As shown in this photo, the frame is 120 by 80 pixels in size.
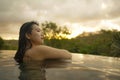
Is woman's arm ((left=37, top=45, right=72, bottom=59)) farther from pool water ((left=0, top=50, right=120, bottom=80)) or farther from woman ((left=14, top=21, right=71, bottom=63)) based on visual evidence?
pool water ((left=0, top=50, right=120, bottom=80))

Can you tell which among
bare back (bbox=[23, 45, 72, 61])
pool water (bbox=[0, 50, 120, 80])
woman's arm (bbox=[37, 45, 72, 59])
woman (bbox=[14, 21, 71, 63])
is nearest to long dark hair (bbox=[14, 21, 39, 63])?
woman (bbox=[14, 21, 71, 63])

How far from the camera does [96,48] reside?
4781 cm

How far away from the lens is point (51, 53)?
18.0 feet

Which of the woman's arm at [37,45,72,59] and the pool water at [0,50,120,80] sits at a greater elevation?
the woman's arm at [37,45,72,59]

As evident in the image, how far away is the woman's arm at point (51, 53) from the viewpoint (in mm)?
5266

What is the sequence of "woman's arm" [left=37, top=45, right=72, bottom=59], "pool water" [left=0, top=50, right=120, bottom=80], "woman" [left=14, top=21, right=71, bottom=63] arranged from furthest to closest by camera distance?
"woman" [left=14, top=21, right=71, bottom=63]
"woman's arm" [left=37, top=45, right=72, bottom=59]
"pool water" [left=0, top=50, right=120, bottom=80]

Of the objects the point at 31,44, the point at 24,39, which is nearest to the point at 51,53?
the point at 31,44

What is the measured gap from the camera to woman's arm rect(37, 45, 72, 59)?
527cm

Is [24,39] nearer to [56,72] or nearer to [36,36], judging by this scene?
[36,36]

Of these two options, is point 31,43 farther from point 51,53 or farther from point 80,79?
point 80,79

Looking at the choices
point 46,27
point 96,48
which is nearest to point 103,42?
point 96,48

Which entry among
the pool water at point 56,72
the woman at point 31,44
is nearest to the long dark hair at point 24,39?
the woman at point 31,44

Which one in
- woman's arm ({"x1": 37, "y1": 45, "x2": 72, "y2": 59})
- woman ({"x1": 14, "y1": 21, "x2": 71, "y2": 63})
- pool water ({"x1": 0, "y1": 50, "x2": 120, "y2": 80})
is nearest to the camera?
pool water ({"x1": 0, "y1": 50, "x2": 120, "y2": 80})

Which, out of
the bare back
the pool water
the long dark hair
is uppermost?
the long dark hair
